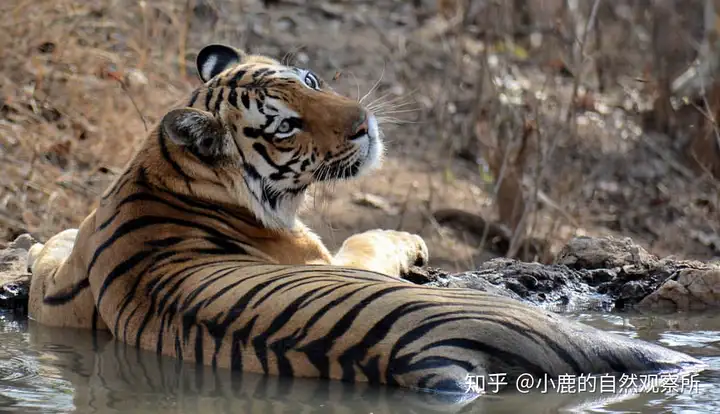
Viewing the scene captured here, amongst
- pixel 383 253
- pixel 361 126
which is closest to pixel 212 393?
pixel 361 126

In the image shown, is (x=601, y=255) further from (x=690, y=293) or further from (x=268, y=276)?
(x=268, y=276)

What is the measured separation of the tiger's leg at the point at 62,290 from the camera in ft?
15.6

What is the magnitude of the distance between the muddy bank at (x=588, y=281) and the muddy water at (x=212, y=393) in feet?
2.44

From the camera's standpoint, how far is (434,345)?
3578 mm

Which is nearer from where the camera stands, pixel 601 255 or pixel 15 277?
pixel 15 277

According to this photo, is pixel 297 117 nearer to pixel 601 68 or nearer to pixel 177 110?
pixel 177 110

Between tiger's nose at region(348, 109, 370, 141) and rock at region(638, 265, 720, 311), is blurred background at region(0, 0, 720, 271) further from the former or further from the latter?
rock at region(638, 265, 720, 311)

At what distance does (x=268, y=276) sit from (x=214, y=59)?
137cm

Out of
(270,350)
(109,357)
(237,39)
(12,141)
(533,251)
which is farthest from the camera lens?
(237,39)

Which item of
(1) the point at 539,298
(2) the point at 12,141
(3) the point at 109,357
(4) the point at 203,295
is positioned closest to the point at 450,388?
(4) the point at 203,295

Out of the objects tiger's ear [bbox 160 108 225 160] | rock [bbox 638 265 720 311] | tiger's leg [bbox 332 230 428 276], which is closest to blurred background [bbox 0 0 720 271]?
tiger's leg [bbox 332 230 428 276]

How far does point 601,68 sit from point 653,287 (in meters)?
6.45

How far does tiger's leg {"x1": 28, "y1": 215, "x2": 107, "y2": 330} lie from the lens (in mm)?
4750

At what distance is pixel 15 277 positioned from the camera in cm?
552
